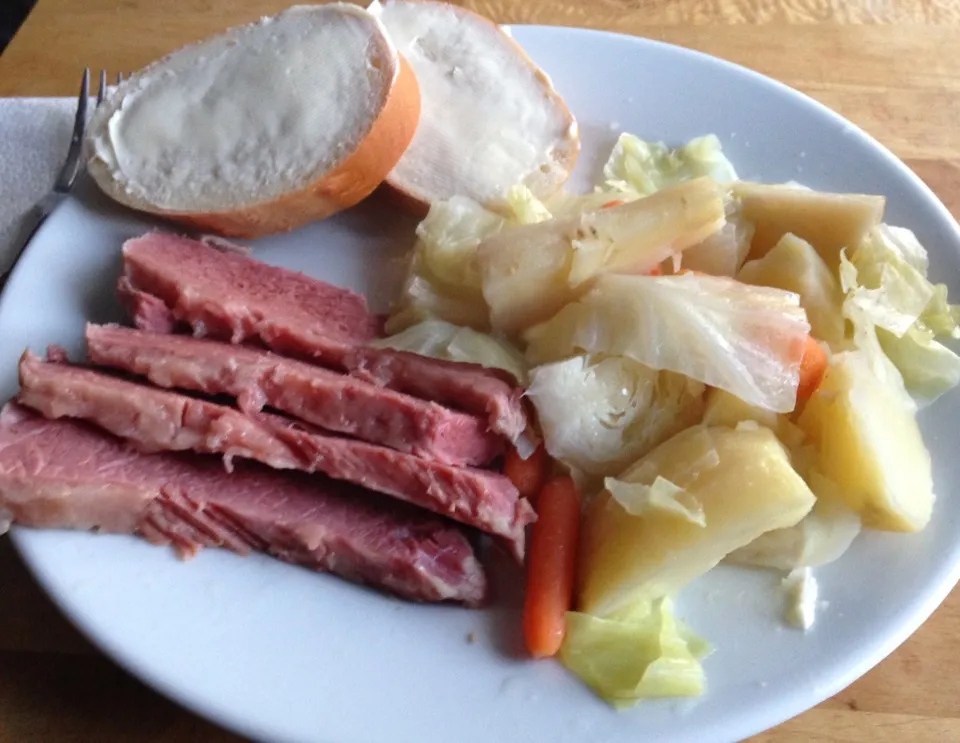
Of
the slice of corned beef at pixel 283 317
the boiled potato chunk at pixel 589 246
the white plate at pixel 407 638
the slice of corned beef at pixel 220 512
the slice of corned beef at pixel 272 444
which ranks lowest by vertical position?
the white plate at pixel 407 638

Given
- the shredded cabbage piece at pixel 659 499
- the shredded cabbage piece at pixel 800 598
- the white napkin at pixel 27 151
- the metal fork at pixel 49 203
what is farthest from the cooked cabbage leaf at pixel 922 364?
the white napkin at pixel 27 151

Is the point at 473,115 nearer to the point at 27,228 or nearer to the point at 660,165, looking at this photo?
the point at 660,165

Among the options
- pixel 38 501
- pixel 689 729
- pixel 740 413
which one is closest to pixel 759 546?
pixel 740 413

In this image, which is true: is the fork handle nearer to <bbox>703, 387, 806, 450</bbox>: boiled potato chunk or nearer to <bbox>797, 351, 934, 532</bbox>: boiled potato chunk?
<bbox>703, 387, 806, 450</bbox>: boiled potato chunk

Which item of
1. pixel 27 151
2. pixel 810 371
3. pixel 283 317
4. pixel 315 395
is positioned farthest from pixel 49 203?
pixel 810 371

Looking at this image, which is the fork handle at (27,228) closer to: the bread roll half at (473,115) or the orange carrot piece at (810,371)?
the bread roll half at (473,115)

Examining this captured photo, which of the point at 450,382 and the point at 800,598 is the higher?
the point at 450,382

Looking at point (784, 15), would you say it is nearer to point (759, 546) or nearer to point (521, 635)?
point (759, 546)
